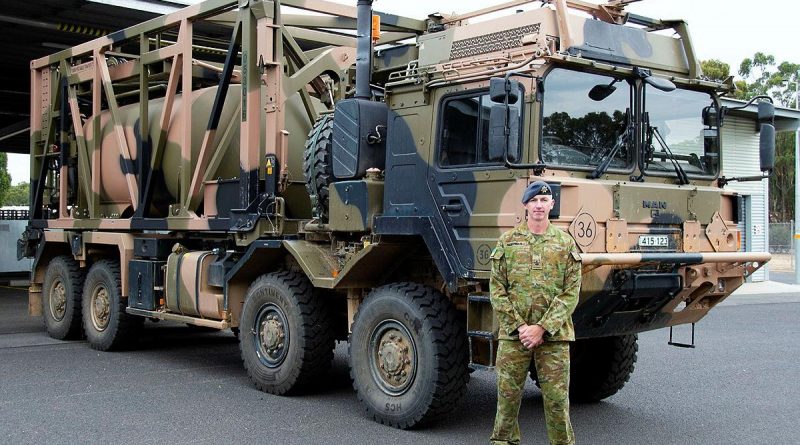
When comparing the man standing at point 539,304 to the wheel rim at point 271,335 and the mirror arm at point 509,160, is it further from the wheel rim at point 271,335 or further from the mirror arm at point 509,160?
the wheel rim at point 271,335

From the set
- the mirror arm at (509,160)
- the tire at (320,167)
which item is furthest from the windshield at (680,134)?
the tire at (320,167)

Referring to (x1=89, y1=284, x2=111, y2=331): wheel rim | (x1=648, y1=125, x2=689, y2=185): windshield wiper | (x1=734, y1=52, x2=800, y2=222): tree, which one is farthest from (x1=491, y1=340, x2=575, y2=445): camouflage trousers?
(x1=734, y1=52, x2=800, y2=222): tree

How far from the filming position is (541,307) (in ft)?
18.6

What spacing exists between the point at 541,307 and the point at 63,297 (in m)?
8.40

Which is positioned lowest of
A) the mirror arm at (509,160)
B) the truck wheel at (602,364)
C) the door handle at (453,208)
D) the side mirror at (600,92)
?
the truck wheel at (602,364)

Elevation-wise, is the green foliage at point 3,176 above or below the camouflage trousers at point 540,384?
above

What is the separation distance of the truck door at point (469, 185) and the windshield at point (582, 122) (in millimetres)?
420

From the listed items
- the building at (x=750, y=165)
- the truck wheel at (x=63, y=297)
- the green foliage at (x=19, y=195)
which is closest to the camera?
the truck wheel at (x=63, y=297)

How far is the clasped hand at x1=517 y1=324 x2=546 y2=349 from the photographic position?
557cm

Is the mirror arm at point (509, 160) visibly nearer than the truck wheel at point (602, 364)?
Yes

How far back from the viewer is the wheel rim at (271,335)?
326 inches

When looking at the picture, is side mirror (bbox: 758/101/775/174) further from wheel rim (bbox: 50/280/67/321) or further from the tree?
the tree

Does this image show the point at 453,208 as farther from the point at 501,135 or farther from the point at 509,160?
the point at 501,135

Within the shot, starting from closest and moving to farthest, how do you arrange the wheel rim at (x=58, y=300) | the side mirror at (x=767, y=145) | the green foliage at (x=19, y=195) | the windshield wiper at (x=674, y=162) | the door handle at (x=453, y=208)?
the door handle at (x=453, y=208) < the windshield wiper at (x=674, y=162) < the side mirror at (x=767, y=145) < the wheel rim at (x=58, y=300) < the green foliage at (x=19, y=195)
